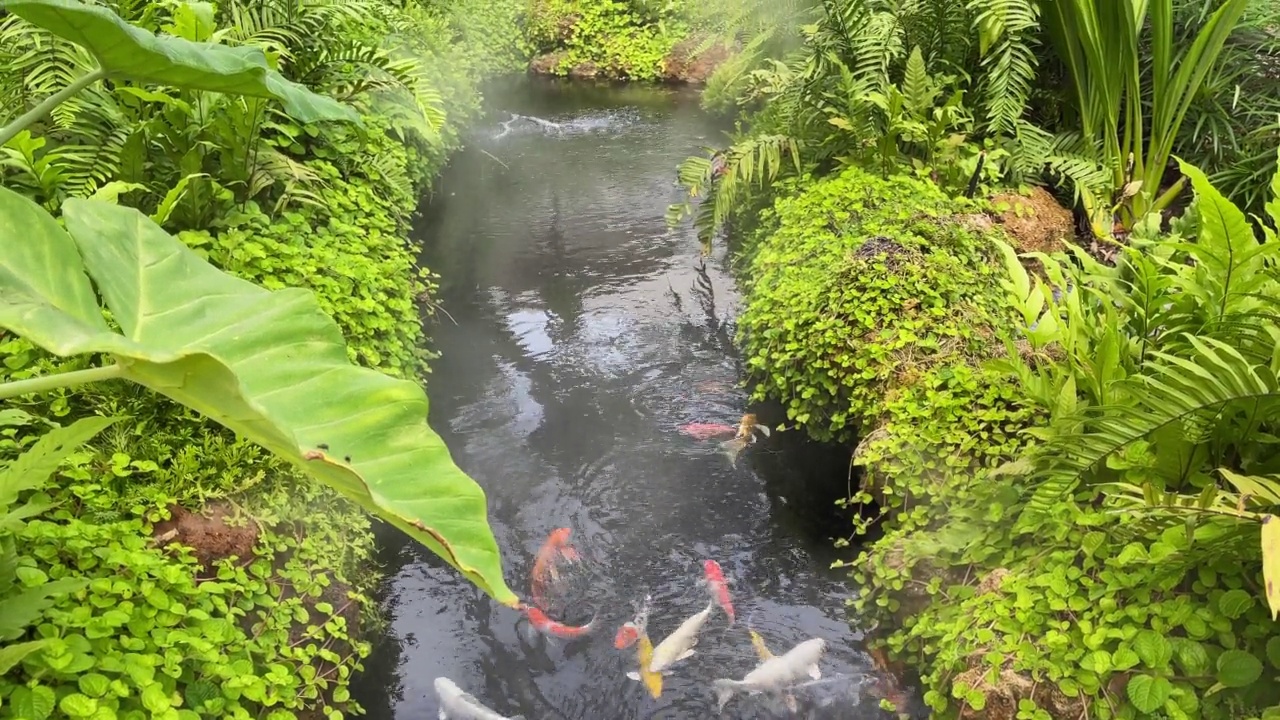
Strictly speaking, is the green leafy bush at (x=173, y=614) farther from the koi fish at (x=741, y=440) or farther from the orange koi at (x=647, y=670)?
the koi fish at (x=741, y=440)

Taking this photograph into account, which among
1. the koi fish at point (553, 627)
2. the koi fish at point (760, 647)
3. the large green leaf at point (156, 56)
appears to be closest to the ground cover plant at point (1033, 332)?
the koi fish at point (760, 647)

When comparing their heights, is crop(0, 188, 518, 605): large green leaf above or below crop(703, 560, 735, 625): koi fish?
above

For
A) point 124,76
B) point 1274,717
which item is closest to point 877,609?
point 1274,717

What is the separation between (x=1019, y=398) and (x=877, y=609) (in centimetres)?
102

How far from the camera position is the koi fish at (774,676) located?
3.05 m

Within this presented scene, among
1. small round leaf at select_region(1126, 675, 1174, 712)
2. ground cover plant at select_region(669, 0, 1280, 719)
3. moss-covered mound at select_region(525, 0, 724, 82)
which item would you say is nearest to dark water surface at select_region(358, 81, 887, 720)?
ground cover plant at select_region(669, 0, 1280, 719)

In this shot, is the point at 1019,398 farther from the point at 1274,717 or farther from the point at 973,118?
the point at 973,118

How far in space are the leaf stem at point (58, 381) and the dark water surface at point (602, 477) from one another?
7.67 ft

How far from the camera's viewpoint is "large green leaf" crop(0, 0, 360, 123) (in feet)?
3.89

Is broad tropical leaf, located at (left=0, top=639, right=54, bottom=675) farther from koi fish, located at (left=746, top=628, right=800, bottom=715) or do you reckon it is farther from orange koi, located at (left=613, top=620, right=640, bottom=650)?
koi fish, located at (left=746, top=628, right=800, bottom=715)

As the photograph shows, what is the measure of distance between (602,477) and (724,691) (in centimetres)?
144

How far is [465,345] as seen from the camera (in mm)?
5441

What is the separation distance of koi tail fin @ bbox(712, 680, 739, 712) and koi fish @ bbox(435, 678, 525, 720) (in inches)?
29.5

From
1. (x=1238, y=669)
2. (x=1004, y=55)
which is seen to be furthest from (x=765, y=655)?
(x=1004, y=55)
